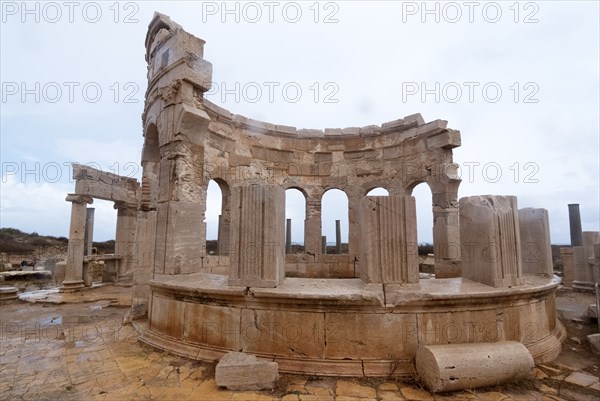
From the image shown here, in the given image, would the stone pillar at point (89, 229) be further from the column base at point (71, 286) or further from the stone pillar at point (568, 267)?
the stone pillar at point (568, 267)

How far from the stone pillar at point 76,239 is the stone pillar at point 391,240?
11.7 meters

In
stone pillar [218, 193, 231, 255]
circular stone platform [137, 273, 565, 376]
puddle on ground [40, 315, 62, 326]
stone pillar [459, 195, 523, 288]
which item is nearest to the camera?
circular stone platform [137, 273, 565, 376]

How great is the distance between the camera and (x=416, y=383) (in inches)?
Result: 145

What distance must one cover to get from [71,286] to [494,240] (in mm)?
12927

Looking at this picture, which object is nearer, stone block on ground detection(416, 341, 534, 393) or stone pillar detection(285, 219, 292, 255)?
stone block on ground detection(416, 341, 534, 393)

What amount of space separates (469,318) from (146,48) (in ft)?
28.6

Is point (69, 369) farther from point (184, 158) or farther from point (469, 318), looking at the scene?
point (469, 318)

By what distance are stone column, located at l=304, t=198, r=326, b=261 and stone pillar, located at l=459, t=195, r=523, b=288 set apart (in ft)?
19.1

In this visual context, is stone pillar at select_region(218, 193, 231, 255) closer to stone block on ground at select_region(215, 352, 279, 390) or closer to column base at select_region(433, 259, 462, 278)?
column base at select_region(433, 259, 462, 278)

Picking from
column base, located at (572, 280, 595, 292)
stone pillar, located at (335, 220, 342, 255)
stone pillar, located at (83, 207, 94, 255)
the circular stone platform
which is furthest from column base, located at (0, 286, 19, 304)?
column base, located at (572, 280, 595, 292)

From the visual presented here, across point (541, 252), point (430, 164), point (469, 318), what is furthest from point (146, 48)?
point (541, 252)

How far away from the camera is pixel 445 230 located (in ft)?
29.2

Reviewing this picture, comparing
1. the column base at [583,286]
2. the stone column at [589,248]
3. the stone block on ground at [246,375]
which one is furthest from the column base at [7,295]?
the stone column at [589,248]

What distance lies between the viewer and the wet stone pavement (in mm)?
3420
